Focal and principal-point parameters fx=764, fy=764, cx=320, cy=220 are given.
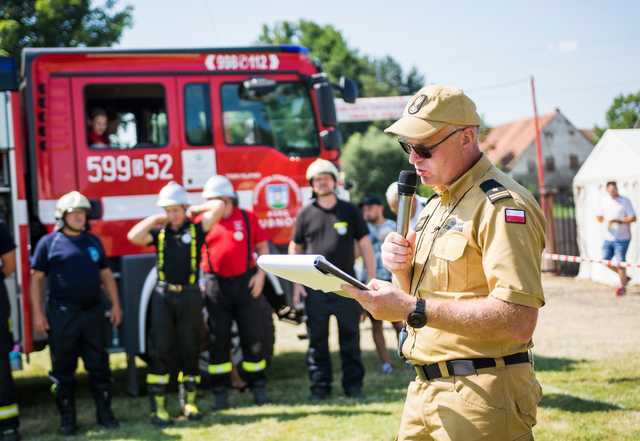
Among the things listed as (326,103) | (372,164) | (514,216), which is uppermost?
(372,164)

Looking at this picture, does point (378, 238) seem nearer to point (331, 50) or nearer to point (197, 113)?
point (197, 113)

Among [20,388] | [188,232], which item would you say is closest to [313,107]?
[188,232]

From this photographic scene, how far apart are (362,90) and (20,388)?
47.1 m

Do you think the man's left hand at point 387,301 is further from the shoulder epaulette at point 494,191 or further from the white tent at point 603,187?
the white tent at point 603,187

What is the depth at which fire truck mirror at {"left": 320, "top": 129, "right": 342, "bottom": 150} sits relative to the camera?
7.29 m

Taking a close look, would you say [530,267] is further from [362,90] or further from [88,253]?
[362,90]

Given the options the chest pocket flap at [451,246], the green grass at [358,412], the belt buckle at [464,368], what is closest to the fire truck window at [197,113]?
the green grass at [358,412]

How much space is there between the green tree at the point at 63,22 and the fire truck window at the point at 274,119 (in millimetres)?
10001

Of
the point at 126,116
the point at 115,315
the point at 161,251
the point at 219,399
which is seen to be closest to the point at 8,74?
the point at 126,116

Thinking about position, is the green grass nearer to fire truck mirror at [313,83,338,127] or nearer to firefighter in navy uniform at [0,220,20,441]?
firefighter in navy uniform at [0,220,20,441]

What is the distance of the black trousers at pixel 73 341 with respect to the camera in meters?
5.84

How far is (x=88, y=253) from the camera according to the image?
5.97 metres

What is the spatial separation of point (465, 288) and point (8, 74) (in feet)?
16.7

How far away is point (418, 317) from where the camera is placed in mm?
2215
